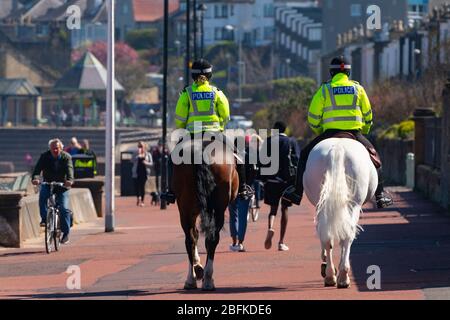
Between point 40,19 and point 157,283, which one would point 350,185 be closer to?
point 157,283

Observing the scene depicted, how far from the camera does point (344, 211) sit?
607 inches

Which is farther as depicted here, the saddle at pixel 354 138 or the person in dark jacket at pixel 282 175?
the person in dark jacket at pixel 282 175

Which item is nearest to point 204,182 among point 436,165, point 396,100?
point 436,165

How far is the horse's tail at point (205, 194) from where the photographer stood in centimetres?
1628

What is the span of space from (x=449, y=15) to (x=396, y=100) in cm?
377

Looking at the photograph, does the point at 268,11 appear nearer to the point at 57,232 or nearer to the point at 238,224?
the point at 57,232

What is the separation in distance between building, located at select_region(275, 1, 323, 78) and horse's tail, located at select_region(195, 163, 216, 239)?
124654mm

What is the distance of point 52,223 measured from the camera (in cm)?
2338

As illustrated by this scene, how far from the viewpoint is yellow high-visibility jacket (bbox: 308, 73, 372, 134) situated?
54.2 feet

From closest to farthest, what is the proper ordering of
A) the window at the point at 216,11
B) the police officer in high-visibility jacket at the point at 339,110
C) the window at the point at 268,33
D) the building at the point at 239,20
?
the police officer in high-visibility jacket at the point at 339,110 → the window at the point at 268,33 → the building at the point at 239,20 → the window at the point at 216,11

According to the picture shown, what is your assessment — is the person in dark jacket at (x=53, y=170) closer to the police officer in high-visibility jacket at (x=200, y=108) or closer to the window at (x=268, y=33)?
the police officer in high-visibility jacket at (x=200, y=108)

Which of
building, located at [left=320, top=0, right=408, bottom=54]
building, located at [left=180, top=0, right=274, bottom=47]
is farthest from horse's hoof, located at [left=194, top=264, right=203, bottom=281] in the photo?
building, located at [left=180, top=0, right=274, bottom=47]

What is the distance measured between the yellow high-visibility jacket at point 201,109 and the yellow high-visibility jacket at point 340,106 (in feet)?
3.44

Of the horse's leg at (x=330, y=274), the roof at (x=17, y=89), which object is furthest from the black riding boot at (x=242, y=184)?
the roof at (x=17, y=89)
